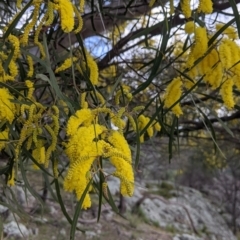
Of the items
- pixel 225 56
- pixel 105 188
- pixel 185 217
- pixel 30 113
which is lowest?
pixel 185 217

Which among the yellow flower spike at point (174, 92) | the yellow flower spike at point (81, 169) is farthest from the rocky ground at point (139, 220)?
the yellow flower spike at point (81, 169)

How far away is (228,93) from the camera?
762 millimetres

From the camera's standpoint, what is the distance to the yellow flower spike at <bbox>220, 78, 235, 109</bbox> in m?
0.75

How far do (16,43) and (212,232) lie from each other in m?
6.49

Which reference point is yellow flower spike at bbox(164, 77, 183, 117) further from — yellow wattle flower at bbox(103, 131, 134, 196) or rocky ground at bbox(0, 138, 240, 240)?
rocky ground at bbox(0, 138, 240, 240)

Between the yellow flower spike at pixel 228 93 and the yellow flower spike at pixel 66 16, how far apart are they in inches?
10.7

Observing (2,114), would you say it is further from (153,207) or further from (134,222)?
(153,207)

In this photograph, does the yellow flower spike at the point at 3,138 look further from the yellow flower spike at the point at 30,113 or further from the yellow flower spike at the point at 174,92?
the yellow flower spike at the point at 174,92

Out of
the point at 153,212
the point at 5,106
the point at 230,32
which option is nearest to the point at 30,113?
the point at 5,106

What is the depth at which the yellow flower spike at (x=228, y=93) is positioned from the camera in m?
0.75

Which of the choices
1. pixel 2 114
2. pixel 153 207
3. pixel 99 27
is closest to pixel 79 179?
pixel 2 114

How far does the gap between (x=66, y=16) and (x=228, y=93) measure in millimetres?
285

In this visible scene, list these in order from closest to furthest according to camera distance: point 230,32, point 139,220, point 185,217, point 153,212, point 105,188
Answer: point 105,188, point 230,32, point 139,220, point 153,212, point 185,217

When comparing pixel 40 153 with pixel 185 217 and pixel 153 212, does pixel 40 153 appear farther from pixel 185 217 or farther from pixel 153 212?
pixel 185 217
